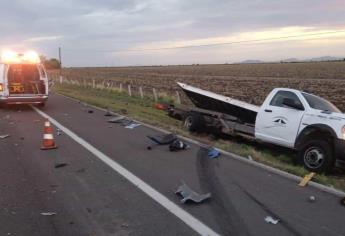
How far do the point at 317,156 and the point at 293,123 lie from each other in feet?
3.93

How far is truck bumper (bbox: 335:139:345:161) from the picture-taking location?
382 inches

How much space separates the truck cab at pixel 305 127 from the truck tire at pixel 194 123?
2.66m

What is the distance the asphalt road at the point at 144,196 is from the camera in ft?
19.4

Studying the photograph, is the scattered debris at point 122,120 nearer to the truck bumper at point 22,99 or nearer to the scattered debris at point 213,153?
the truck bumper at point 22,99

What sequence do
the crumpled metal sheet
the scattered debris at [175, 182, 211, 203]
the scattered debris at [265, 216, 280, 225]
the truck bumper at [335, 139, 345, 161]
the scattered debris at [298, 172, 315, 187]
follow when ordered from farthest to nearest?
1. the crumpled metal sheet
2. the truck bumper at [335, 139, 345, 161]
3. the scattered debris at [298, 172, 315, 187]
4. the scattered debris at [175, 182, 211, 203]
5. the scattered debris at [265, 216, 280, 225]

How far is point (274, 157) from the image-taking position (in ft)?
39.0

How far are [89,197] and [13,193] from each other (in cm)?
118

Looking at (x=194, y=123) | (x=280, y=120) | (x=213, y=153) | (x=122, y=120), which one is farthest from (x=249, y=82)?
(x=213, y=153)

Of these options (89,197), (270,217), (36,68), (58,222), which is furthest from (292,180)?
(36,68)

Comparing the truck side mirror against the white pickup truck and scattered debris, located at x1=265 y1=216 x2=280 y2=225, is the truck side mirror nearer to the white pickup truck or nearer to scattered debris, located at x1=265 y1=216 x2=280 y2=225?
the white pickup truck

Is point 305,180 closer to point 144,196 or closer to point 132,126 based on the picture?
point 144,196

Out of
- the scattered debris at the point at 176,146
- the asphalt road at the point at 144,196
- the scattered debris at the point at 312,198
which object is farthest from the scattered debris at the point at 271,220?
the scattered debris at the point at 176,146

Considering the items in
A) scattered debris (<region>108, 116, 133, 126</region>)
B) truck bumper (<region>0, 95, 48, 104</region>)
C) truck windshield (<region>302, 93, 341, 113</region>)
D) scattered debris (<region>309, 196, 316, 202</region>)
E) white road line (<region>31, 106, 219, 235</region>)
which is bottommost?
scattered debris (<region>108, 116, 133, 126</region>)

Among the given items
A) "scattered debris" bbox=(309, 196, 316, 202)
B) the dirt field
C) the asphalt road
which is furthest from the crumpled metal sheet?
the dirt field
